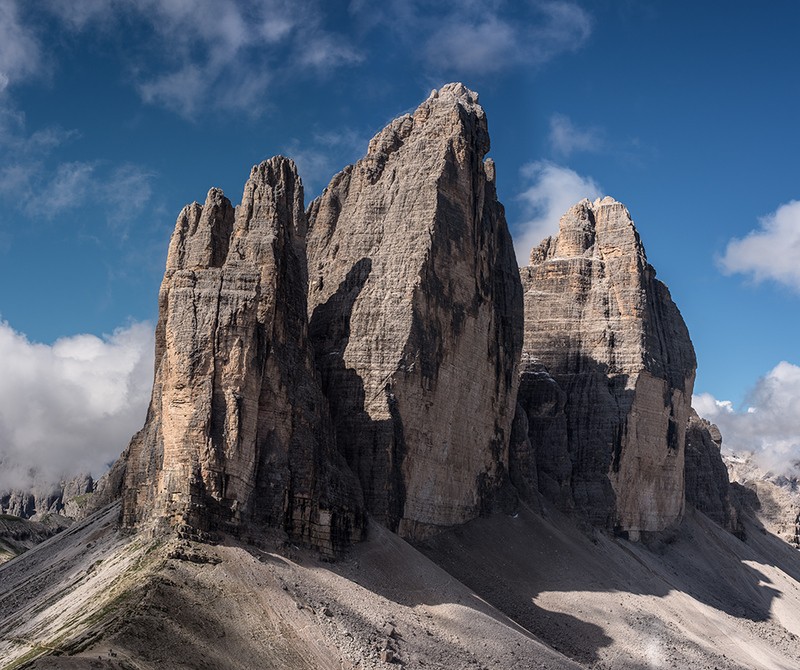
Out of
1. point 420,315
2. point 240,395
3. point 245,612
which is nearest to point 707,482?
point 420,315

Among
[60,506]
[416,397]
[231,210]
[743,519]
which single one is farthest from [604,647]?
[60,506]

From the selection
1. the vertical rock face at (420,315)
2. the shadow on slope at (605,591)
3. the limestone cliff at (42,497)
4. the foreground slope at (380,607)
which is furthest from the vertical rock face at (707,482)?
the limestone cliff at (42,497)

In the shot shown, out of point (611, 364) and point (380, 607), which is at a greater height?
point (611, 364)

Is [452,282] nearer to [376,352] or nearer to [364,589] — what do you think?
[376,352]

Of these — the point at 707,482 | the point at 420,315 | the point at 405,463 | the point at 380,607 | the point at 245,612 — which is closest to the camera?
the point at 245,612

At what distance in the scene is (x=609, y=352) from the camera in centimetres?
10094

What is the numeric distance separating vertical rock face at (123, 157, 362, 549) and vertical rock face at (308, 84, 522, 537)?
6382 mm

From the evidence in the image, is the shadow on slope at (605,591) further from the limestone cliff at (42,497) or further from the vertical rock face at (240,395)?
the limestone cliff at (42,497)

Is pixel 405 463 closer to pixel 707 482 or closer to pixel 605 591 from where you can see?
pixel 605 591

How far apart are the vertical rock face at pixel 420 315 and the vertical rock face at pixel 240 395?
20.9 ft

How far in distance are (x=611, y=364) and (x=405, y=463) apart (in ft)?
117

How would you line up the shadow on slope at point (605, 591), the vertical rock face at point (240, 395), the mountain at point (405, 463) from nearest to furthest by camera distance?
the mountain at point (405, 463) → the vertical rock face at point (240, 395) → the shadow on slope at point (605, 591)

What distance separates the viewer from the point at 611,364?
331 ft

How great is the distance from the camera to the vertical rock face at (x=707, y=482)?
116 metres
